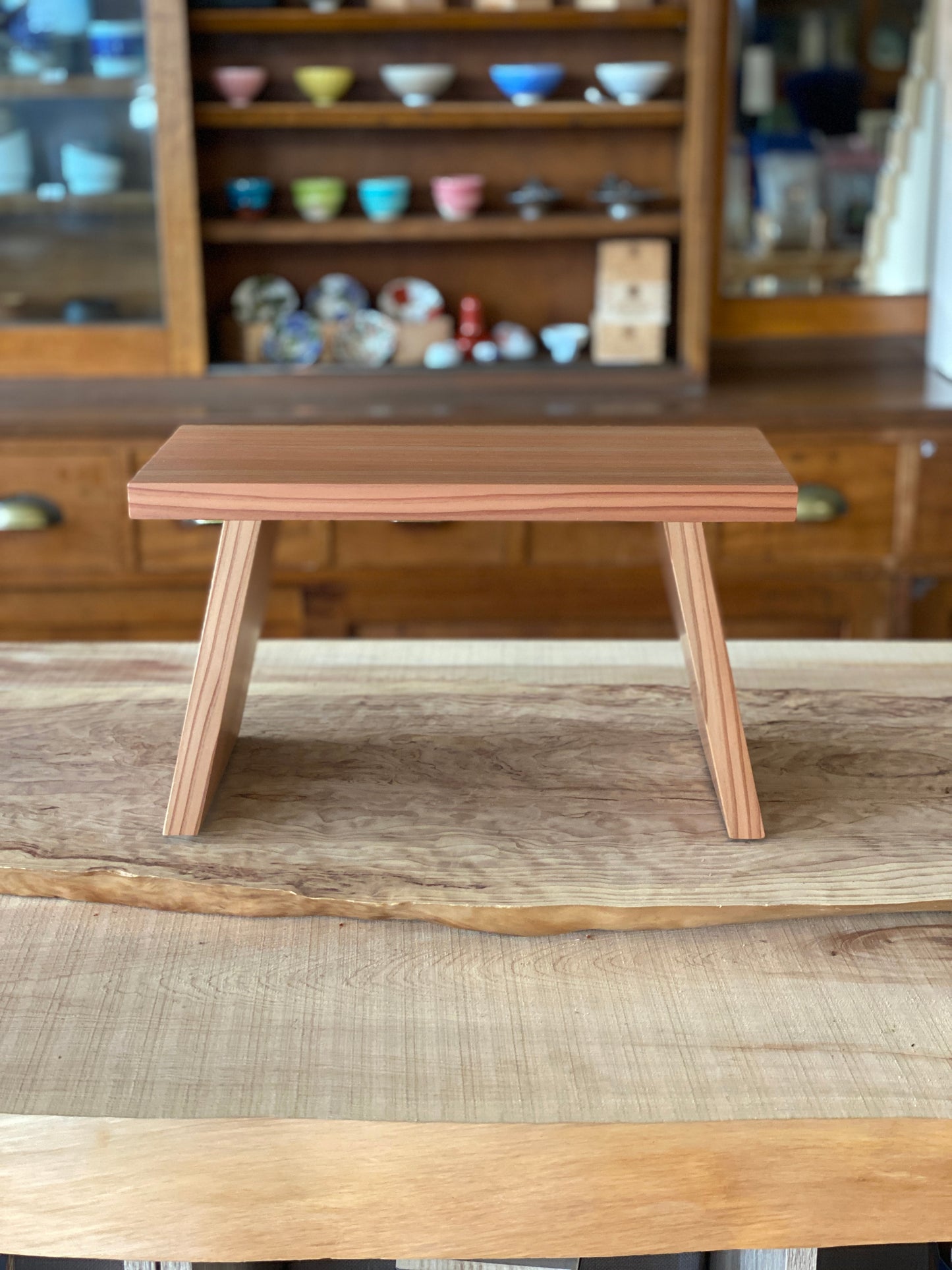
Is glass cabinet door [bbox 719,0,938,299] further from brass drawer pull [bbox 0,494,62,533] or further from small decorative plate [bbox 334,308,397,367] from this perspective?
brass drawer pull [bbox 0,494,62,533]

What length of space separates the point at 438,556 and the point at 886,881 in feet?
4.96

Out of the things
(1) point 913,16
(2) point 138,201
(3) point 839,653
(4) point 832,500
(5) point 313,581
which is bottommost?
(5) point 313,581

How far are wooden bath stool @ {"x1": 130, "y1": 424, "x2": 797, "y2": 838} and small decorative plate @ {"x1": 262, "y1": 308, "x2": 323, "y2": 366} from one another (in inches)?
61.9

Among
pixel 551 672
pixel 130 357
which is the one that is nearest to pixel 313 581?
pixel 130 357

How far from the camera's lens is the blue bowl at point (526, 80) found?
249cm

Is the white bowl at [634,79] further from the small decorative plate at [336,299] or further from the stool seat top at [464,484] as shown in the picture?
the stool seat top at [464,484]

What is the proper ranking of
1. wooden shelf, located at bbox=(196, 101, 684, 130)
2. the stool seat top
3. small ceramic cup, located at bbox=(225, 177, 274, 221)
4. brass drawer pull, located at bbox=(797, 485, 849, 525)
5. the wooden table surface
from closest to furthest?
the wooden table surface → the stool seat top → brass drawer pull, located at bbox=(797, 485, 849, 525) → wooden shelf, located at bbox=(196, 101, 684, 130) → small ceramic cup, located at bbox=(225, 177, 274, 221)

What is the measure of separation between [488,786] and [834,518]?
145cm

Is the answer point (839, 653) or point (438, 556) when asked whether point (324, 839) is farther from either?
point (438, 556)

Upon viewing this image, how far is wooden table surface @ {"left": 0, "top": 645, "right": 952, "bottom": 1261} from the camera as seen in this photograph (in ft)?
2.46

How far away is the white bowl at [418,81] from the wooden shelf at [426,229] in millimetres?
224

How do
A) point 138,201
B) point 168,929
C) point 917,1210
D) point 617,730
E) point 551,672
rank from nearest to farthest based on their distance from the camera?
point 917,1210, point 168,929, point 617,730, point 551,672, point 138,201

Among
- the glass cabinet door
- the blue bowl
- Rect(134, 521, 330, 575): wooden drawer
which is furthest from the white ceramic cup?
the glass cabinet door

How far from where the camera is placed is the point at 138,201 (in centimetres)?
251
